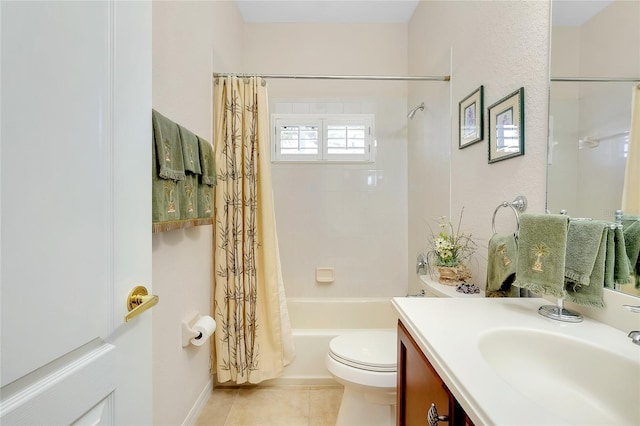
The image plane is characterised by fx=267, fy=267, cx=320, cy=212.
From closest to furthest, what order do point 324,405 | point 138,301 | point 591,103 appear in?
point 138,301, point 591,103, point 324,405

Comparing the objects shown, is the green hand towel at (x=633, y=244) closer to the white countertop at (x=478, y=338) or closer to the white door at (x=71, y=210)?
the white countertop at (x=478, y=338)

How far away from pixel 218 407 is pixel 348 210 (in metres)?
1.63

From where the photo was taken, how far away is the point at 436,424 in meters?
0.59

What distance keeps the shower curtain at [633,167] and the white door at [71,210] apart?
1.18 meters

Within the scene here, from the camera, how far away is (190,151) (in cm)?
115

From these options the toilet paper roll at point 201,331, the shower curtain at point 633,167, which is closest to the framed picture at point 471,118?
the shower curtain at point 633,167

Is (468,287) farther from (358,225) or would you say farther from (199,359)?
(199,359)

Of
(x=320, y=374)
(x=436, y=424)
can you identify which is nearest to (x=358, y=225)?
(x=320, y=374)

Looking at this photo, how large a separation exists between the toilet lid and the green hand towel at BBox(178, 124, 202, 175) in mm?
1111

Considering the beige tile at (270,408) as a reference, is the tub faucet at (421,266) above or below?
above

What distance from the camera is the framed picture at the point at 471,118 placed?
1.32 meters

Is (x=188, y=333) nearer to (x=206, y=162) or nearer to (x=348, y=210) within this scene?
(x=206, y=162)

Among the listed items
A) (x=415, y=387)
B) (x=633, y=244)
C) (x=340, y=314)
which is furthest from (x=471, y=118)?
(x=340, y=314)

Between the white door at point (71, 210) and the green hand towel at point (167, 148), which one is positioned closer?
the white door at point (71, 210)
